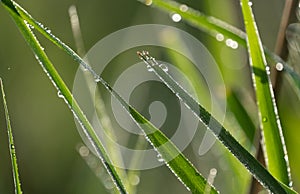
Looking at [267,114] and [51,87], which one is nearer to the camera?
[267,114]

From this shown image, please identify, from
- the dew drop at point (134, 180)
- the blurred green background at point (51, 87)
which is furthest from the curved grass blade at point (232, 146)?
the blurred green background at point (51, 87)

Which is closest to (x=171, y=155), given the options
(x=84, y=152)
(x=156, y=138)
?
(x=156, y=138)

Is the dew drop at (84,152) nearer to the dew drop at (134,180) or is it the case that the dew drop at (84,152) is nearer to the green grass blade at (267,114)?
the dew drop at (134,180)

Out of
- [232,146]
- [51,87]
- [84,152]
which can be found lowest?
[232,146]

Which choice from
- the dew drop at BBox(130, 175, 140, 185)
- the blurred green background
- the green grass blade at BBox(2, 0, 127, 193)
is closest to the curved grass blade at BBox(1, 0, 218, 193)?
the green grass blade at BBox(2, 0, 127, 193)

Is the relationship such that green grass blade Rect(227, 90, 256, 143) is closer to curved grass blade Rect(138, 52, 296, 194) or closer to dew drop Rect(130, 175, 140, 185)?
dew drop Rect(130, 175, 140, 185)

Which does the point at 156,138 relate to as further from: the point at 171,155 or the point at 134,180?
the point at 134,180
